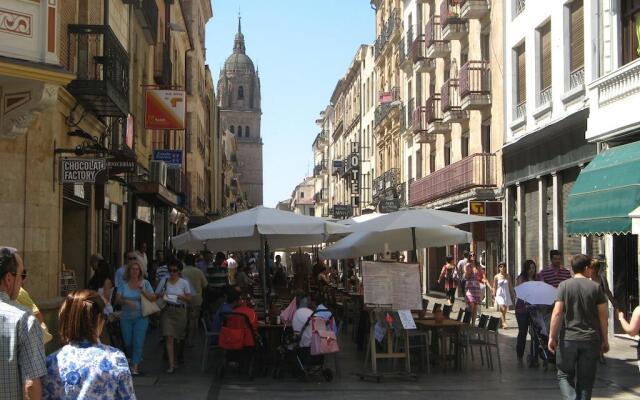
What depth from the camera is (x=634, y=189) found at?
14438 millimetres

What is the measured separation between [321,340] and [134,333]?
2694mm

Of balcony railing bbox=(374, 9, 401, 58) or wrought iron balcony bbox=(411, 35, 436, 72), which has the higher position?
balcony railing bbox=(374, 9, 401, 58)

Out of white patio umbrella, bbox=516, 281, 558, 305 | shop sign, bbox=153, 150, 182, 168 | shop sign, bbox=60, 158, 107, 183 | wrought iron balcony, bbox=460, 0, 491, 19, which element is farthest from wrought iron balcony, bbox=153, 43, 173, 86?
white patio umbrella, bbox=516, 281, 558, 305

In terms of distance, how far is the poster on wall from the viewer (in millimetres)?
22672

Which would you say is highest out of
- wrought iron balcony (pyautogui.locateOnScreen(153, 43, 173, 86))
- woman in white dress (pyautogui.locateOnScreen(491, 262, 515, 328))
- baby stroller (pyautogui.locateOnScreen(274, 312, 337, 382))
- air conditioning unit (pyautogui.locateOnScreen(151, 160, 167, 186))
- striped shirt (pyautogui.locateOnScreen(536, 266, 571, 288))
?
wrought iron balcony (pyautogui.locateOnScreen(153, 43, 173, 86))

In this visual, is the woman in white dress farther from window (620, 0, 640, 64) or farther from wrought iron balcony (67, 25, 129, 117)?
wrought iron balcony (67, 25, 129, 117)

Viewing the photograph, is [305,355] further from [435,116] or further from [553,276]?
[435,116]

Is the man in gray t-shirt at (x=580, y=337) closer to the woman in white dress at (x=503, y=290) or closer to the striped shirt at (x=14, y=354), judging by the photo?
the striped shirt at (x=14, y=354)

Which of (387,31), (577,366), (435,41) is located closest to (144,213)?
(435,41)

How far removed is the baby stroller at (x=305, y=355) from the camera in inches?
460

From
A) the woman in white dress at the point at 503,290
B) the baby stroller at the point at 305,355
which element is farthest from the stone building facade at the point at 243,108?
the baby stroller at the point at 305,355

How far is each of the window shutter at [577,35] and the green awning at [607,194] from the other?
353 centimetres

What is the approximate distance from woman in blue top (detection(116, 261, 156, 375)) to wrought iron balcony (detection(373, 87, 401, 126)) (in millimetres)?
32315

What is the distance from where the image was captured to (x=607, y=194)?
51.0 ft
